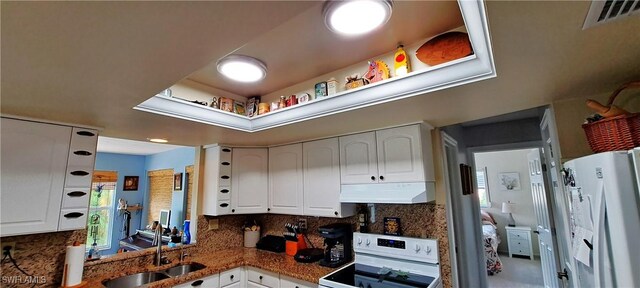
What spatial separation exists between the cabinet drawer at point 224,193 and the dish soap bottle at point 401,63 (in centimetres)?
216

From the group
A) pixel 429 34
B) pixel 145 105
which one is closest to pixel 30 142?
pixel 145 105

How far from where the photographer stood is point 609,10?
822 millimetres

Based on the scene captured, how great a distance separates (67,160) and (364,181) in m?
2.29

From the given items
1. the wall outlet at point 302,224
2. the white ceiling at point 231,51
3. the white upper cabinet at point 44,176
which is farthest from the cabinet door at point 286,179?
the white upper cabinet at point 44,176

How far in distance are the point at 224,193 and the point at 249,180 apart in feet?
0.99

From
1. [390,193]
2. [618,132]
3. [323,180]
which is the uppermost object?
[618,132]

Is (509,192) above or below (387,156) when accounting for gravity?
below

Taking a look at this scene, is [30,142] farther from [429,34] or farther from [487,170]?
[487,170]

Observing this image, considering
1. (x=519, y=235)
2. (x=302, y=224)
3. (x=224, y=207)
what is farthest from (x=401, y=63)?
(x=519, y=235)

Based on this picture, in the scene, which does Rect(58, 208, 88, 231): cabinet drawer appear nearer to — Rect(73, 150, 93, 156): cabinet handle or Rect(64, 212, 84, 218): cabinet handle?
Rect(64, 212, 84, 218): cabinet handle

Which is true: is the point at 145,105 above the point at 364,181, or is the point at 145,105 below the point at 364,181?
above

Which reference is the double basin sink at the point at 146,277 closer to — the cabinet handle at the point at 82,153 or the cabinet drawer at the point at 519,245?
the cabinet handle at the point at 82,153

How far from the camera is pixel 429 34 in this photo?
1.71 m

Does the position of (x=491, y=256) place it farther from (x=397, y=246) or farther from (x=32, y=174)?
(x=32, y=174)
